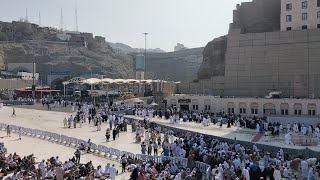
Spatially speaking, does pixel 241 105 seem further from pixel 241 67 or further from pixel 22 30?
pixel 22 30

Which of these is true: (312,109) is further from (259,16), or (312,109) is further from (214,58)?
(214,58)

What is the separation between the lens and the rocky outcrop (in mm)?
88500

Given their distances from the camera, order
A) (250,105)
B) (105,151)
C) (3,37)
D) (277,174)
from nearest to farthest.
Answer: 1. (277,174)
2. (105,151)
3. (250,105)
4. (3,37)

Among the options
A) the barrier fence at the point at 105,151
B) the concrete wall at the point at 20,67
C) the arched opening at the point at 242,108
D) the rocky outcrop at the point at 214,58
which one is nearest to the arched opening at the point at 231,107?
the arched opening at the point at 242,108

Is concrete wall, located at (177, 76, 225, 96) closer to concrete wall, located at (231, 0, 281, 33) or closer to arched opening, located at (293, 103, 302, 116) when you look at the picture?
concrete wall, located at (231, 0, 281, 33)

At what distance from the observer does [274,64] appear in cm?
6544

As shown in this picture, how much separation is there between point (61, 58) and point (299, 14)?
72.9 metres

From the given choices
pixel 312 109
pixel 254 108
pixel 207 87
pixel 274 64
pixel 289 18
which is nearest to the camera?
pixel 312 109

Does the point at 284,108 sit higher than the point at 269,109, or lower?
higher

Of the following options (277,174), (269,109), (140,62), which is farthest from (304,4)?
(277,174)

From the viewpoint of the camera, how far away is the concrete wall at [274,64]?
2445 inches

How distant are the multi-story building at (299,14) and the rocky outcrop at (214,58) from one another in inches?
833

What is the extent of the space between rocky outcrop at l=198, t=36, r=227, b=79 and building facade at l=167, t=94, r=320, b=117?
Result: 28212 mm

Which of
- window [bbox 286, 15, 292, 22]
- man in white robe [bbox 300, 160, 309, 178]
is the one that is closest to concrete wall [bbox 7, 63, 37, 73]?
window [bbox 286, 15, 292, 22]
